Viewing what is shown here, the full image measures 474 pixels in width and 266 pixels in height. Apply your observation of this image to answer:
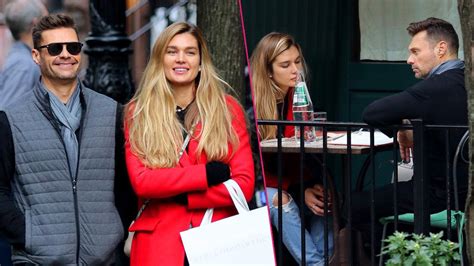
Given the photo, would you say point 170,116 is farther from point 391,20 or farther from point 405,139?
point 391,20

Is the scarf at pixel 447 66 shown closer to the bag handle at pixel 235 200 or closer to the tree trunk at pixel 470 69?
the bag handle at pixel 235 200

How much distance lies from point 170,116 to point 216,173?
15.0 inches

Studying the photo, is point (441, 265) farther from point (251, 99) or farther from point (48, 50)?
point (48, 50)

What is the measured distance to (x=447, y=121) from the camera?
6770mm

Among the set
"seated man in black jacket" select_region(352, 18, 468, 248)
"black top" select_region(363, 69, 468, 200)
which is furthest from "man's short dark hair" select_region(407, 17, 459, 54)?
"black top" select_region(363, 69, 468, 200)

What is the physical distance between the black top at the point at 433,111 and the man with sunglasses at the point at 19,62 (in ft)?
6.39

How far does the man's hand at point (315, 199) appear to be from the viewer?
739 cm

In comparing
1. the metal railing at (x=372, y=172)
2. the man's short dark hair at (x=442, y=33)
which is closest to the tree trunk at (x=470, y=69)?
the metal railing at (x=372, y=172)

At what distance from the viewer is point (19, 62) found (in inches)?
245

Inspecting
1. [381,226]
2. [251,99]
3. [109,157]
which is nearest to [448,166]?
[381,226]

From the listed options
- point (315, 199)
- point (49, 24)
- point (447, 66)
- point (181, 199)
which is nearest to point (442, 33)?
point (447, 66)

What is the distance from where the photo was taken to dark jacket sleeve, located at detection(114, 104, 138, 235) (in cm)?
603

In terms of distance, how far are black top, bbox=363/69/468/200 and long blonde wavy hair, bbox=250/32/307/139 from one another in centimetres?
82

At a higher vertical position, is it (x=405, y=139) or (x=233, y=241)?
(x=405, y=139)
